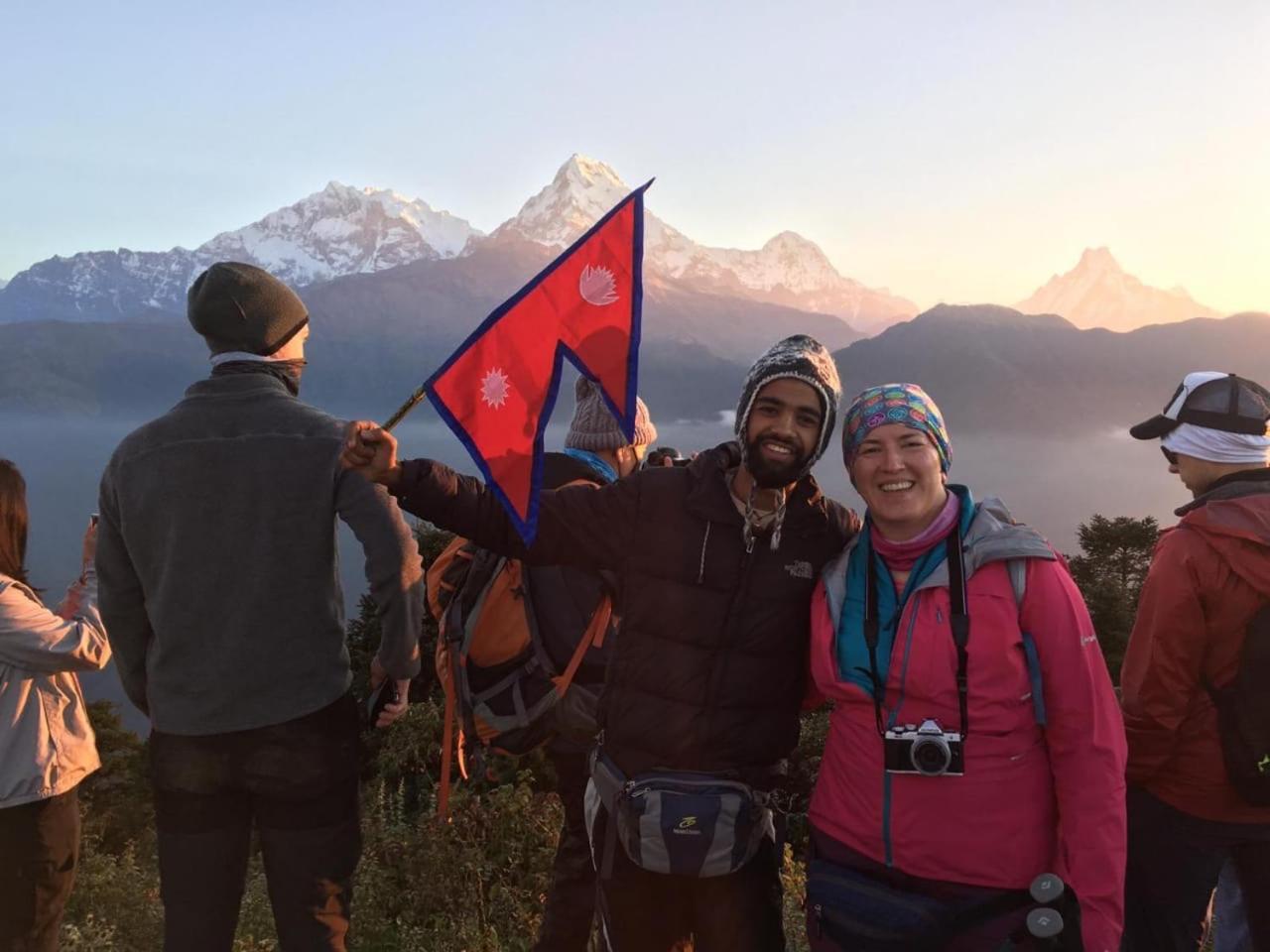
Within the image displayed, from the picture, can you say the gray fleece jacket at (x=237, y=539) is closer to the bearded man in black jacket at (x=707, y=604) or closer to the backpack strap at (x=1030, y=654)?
the bearded man in black jacket at (x=707, y=604)

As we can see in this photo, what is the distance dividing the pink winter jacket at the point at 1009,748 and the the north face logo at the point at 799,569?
0.39m

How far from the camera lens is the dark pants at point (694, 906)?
8.89 ft

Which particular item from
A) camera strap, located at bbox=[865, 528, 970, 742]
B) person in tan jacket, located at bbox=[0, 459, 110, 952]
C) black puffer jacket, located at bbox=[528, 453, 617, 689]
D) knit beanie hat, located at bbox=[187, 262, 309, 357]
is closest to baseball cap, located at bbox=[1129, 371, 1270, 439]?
camera strap, located at bbox=[865, 528, 970, 742]

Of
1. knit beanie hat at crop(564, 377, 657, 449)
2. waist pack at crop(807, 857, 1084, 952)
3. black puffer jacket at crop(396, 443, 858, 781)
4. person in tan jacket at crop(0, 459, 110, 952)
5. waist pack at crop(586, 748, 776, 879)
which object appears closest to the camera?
waist pack at crop(807, 857, 1084, 952)

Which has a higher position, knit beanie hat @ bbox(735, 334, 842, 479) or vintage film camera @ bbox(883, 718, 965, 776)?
knit beanie hat @ bbox(735, 334, 842, 479)

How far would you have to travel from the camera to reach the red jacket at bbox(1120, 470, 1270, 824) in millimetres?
2803

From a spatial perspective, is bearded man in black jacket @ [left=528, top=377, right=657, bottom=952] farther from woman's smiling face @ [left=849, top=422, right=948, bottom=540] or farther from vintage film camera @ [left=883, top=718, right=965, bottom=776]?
vintage film camera @ [left=883, top=718, right=965, bottom=776]

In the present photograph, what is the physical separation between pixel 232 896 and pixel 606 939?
4.41 ft

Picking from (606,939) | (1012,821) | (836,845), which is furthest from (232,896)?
(1012,821)

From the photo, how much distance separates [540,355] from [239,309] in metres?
1.04

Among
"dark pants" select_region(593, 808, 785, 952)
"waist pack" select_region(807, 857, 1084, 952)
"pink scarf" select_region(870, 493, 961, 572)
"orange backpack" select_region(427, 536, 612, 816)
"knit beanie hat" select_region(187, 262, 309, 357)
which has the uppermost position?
"knit beanie hat" select_region(187, 262, 309, 357)

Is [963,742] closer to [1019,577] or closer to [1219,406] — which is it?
[1019,577]

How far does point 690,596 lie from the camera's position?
2.74 meters

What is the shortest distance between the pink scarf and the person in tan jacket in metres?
3.12
